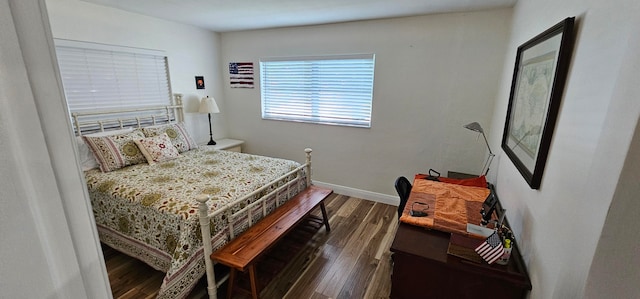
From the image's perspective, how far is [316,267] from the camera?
2.33 metres

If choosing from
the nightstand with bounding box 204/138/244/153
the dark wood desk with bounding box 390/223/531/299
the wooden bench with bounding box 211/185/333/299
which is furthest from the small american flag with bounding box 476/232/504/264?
the nightstand with bounding box 204/138/244/153

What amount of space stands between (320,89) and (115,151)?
236 centimetres

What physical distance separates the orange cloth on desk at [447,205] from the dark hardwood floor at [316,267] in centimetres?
70

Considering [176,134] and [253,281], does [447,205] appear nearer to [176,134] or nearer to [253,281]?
[253,281]

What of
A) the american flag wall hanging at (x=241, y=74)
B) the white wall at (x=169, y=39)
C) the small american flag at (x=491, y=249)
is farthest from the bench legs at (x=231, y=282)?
the american flag wall hanging at (x=241, y=74)

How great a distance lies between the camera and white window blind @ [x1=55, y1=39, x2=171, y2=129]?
104 inches

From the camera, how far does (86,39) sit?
269 cm

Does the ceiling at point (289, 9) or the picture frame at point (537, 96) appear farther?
Answer: the ceiling at point (289, 9)

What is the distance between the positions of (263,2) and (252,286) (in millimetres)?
2395

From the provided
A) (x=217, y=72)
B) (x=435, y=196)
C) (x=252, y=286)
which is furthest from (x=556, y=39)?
(x=217, y=72)

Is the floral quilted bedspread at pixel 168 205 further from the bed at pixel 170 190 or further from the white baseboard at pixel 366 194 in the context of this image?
the white baseboard at pixel 366 194

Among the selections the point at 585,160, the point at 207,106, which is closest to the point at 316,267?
the point at 585,160

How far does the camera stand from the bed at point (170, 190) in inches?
72.9

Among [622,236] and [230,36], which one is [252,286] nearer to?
[622,236]
